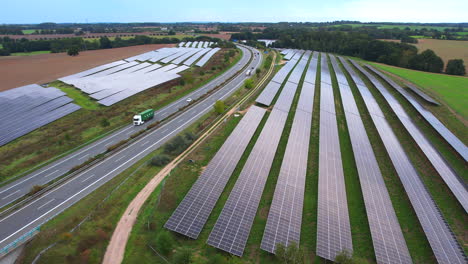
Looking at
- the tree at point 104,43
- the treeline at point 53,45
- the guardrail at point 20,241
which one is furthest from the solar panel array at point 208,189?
the tree at point 104,43

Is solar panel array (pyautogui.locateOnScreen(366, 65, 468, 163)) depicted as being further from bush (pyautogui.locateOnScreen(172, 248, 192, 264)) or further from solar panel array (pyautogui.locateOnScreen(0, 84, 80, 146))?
solar panel array (pyautogui.locateOnScreen(0, 84, 80, 146))

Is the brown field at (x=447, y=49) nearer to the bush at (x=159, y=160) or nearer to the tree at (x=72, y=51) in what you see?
the bush at (x=159, y=160)

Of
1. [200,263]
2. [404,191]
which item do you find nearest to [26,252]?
[200,263]

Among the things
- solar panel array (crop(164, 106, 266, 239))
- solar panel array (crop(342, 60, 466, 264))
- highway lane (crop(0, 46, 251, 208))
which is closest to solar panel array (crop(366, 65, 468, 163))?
solar panel array (crop(342, 60, 466, 264))

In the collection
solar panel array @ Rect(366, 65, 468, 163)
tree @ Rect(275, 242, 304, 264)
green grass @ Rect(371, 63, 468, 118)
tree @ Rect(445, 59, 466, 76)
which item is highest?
tree @ Rect(445, 59, 466, 76)

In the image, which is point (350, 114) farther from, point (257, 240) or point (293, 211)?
point (257, 240)

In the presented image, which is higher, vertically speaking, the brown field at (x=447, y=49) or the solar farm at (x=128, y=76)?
the brown field at (x=447, y=49)
